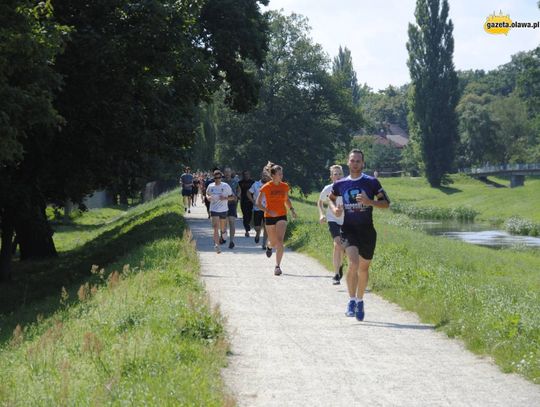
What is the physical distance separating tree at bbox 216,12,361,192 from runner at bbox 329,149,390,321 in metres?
52.9

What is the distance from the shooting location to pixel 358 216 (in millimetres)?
11516

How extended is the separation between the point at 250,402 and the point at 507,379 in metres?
2.37

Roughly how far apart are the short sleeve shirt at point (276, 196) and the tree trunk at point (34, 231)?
32.1 feet

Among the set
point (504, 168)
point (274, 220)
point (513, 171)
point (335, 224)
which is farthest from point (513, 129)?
point (335, 224)

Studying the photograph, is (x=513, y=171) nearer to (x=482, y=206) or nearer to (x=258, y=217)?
(x=482, y=206)

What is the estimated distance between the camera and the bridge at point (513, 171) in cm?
9556

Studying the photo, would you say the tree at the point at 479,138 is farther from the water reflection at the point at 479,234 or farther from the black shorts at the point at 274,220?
the black shorts at the point at 274,220

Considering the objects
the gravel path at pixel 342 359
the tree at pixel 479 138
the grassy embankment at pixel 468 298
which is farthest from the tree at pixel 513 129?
the gravel path at pixel 342 359

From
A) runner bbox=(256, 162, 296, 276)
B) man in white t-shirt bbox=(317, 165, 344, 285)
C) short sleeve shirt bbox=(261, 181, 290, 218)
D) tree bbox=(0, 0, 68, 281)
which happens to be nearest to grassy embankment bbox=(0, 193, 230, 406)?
runner bbox=(256, 162, 296, 276)

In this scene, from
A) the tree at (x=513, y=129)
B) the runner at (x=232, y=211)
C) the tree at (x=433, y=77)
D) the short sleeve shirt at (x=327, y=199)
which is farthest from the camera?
the tree at (x=513, y=129)

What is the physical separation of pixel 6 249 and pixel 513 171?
252 ft

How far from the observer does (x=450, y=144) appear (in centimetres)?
9219

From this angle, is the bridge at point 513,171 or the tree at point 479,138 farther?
the tree at point 479,138

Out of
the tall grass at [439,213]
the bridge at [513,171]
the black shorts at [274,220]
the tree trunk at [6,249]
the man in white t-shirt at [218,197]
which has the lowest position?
the tall grass at [439,213]
